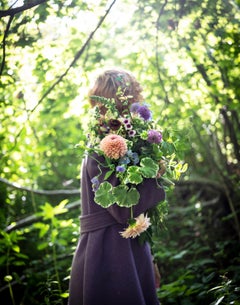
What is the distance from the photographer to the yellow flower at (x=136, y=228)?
1.58m

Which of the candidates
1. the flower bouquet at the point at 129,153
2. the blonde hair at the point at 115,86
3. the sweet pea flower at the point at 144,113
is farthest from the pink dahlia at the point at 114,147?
the blonde hair at the point at 115,86

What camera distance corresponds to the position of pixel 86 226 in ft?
5.62

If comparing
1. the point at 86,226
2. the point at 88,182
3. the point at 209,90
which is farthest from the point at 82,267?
the point at 209,90

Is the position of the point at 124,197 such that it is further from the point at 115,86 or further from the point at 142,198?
the point at 115,86

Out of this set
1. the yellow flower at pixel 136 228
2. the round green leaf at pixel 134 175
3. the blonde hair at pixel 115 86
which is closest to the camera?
the round green leaf at pixel 134 175

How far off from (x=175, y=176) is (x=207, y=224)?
2349 millimetres

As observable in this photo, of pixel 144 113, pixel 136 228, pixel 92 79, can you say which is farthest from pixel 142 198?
pixel 92 79

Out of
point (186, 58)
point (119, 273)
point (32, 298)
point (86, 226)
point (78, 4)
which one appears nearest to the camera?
point (119, 273)

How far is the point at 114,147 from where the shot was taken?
1489mm

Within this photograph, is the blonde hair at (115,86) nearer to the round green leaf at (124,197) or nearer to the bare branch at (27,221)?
the round green leaf at (124,197)

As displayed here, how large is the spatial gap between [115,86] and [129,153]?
442 millimetres

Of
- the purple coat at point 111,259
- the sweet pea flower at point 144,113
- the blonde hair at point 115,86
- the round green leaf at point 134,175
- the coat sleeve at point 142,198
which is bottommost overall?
the purple coat at point 111,259

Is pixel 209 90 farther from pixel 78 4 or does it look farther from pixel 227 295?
pixel 227 295

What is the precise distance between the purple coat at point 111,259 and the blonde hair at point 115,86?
1.18 feet
